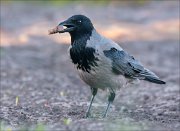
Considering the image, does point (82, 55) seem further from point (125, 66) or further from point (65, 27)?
point (125, 66)

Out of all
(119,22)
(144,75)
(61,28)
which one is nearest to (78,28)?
(61,28)

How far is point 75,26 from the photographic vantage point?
27.1 feet

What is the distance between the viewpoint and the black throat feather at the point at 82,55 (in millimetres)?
8000

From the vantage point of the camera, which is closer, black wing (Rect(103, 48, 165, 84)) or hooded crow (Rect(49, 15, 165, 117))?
hooded crow (Rect(49, 15, 165, 117))

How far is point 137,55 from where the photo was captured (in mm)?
14523

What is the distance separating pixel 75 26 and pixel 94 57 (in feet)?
1.71

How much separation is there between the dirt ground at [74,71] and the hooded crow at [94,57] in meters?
0.46

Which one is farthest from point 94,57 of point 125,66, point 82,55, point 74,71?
point 74,71

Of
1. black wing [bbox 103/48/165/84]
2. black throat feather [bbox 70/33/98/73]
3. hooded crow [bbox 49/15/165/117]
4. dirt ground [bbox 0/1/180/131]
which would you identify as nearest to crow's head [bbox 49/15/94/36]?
hooded crow [bbox 49/15/165/117]

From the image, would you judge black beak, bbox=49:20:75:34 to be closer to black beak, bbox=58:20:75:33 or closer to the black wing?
black beak, bbox=58:20:75:33

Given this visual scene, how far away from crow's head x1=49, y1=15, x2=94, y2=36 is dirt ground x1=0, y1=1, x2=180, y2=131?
107 cm

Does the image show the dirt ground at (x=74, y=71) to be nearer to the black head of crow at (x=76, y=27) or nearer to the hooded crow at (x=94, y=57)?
the hooded crow at (x=94, y=57)

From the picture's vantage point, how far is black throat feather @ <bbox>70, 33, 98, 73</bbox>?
8000 mm

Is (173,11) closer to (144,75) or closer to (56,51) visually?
(56,51)
